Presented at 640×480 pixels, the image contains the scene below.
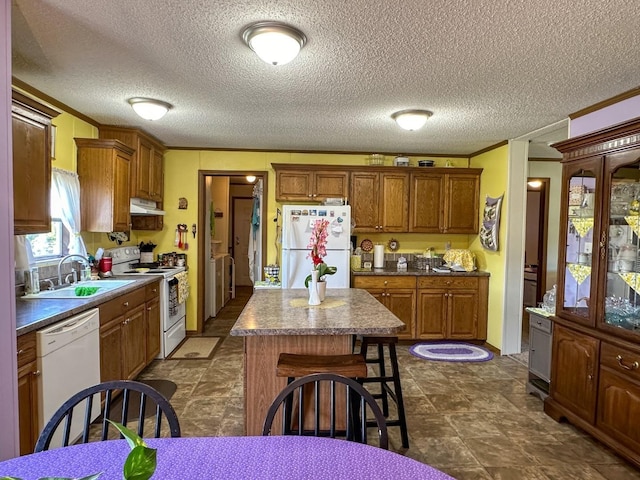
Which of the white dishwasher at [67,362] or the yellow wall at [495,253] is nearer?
the white dishwasher at [67,362]

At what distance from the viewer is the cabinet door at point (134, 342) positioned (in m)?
3.10

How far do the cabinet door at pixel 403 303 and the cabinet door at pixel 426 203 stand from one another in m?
0.83

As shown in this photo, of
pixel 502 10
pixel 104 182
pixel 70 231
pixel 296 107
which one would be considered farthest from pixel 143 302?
pixel 502 10

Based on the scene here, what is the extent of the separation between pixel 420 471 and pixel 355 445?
21 centimetres

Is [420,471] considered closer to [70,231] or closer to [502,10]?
[502,10]

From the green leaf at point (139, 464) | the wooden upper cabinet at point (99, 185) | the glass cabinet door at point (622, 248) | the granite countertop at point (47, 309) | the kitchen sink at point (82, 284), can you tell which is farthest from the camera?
the wooden upper cabinet at point (99, 185)

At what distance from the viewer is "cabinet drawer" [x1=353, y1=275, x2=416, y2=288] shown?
14.7ft

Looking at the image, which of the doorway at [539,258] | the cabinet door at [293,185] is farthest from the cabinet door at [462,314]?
the cabinet door at [293,185]

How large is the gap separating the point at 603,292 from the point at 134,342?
11.8 feet

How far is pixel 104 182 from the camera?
345 centimetres

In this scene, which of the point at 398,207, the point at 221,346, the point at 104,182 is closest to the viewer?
the point at 104,182

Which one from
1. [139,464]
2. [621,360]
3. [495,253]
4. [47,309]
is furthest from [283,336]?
[495,253]

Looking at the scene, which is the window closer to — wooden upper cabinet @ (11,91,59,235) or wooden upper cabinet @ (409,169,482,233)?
wooden upper cabinet @ (11,91,59,235)

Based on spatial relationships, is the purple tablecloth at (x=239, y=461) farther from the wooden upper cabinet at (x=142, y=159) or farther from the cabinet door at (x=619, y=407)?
the wooden upper cabinet at (x=142, y=159)
